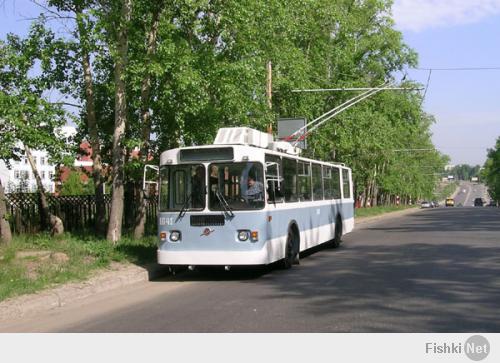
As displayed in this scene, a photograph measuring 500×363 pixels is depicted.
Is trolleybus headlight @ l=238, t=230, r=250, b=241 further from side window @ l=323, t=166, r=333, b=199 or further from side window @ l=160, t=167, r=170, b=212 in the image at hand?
side window @ l=323, t=166, r=333, b=199

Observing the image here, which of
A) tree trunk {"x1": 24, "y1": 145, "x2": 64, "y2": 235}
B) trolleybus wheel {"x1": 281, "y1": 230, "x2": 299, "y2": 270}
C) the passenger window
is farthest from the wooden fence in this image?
trolleybus wheel {"x1": 281, "y1": 230, "x2": 299, "y2": 270}

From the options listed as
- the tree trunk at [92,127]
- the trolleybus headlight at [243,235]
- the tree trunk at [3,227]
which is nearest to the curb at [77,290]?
the trolleybus headlight at [243,235]

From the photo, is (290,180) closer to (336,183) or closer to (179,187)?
(179,187)

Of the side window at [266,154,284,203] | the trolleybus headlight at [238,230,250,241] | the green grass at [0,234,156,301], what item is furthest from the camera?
the side window at [266,154,284,203]

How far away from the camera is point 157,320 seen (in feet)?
27.5

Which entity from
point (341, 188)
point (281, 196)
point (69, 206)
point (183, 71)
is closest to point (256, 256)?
point (281, 196)

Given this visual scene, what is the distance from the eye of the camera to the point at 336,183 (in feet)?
65.0

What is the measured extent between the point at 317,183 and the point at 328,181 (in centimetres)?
153

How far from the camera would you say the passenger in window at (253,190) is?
39.9 ft

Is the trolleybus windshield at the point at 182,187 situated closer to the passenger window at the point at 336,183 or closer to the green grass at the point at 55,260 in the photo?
the green grass at the point at 55,260

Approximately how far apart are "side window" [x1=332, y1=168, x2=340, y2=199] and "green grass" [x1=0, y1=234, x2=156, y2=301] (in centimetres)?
592

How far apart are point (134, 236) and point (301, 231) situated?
5.10 metres

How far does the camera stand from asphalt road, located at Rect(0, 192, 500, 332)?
25.6ft

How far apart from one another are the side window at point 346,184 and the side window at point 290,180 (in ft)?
21.4
